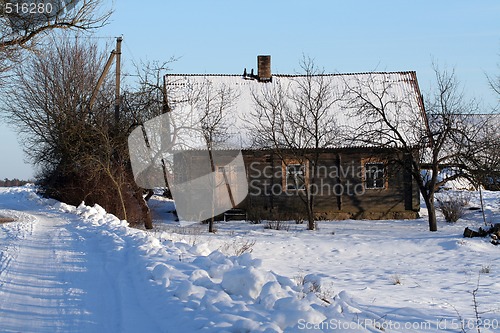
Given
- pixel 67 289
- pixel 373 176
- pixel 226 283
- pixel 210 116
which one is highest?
pixel 210 116

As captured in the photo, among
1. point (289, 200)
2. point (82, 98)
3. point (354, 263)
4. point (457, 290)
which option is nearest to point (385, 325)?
point (457, 290)

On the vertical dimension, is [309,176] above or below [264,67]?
below

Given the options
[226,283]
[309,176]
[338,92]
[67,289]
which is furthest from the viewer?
[338,92]

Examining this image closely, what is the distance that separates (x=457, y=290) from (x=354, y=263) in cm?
Answer: 447

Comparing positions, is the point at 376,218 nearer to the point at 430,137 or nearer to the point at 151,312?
the point at 430,137

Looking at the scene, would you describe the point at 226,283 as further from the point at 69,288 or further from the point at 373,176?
the point at 373,176

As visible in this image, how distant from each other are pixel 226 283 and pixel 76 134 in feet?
51.6

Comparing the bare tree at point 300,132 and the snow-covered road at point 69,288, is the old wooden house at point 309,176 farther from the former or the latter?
the snow-covered road at point 69,288

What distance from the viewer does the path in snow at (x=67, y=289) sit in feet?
18.1

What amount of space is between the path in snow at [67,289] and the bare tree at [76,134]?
636cm

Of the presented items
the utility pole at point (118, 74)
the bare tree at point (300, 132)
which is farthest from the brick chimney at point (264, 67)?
the utility pole at point (118, 74)

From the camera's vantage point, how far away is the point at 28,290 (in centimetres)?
709

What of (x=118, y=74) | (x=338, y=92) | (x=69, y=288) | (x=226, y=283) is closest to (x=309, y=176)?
(x=338, y=92)

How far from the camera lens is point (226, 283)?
632 centimetres
